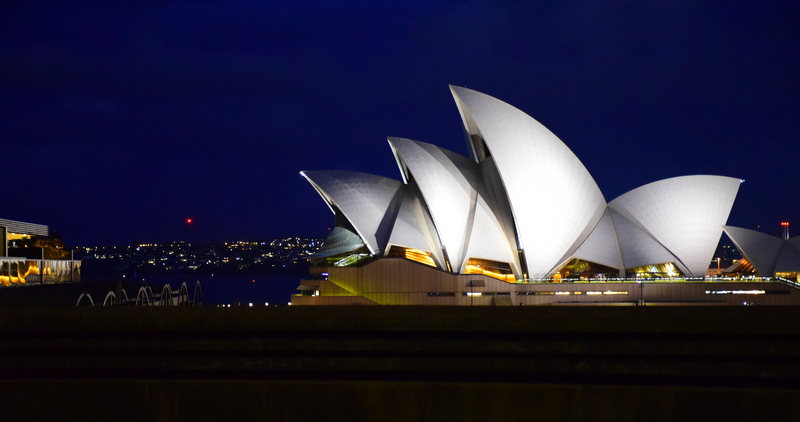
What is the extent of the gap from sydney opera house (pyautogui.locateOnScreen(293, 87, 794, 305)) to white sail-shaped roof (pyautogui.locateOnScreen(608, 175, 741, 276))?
0.19ft

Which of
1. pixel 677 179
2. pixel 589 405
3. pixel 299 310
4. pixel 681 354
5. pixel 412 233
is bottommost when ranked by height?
pixel 589 405

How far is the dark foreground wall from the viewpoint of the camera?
464 cm

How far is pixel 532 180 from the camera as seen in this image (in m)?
32.1

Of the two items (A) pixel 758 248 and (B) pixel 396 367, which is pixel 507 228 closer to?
(A) pixel 758 248

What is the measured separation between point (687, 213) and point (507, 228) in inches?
418

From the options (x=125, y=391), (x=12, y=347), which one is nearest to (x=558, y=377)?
(x=125, y=391)

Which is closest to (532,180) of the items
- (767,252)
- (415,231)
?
(415,231)

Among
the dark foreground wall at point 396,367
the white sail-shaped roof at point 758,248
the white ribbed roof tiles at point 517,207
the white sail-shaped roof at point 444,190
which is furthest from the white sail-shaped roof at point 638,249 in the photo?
the dark foreground wall at point 396,367

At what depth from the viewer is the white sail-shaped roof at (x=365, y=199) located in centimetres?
3286

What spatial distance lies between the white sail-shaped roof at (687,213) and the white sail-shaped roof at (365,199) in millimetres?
13686

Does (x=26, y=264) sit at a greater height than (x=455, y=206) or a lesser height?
lesser

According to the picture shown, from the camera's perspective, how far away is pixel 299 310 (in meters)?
5.75

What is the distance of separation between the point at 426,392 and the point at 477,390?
39 centimetres

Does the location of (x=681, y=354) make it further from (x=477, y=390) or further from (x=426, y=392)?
(x=426, y=392)
